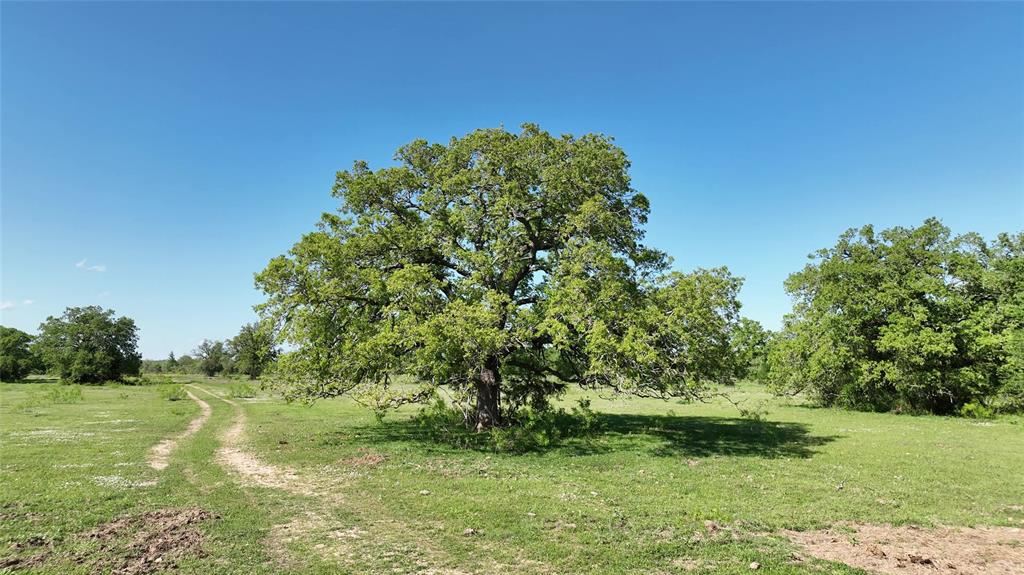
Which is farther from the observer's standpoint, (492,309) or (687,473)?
(492,309)

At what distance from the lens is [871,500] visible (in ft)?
44.9

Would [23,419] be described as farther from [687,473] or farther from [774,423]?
[774,423]

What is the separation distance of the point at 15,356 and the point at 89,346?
26.8 meters

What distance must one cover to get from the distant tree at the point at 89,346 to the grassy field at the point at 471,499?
8184 centimetres

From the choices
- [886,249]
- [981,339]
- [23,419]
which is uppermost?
[886,249]

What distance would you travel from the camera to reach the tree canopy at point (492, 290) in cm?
2053

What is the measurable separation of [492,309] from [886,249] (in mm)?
40896

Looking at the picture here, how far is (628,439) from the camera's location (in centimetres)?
2466

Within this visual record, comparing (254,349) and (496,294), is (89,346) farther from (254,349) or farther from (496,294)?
(496,294)

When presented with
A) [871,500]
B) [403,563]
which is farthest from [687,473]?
[403,563]

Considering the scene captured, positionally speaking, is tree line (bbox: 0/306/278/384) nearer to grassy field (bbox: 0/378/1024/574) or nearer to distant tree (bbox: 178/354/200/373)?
distant tree (bbox: 178/354/200/373)

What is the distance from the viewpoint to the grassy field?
31.0 feet

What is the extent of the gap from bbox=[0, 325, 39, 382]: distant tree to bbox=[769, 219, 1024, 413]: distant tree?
133 meters

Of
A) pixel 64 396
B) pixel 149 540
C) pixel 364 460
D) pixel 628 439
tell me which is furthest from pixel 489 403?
pixel 64 396
